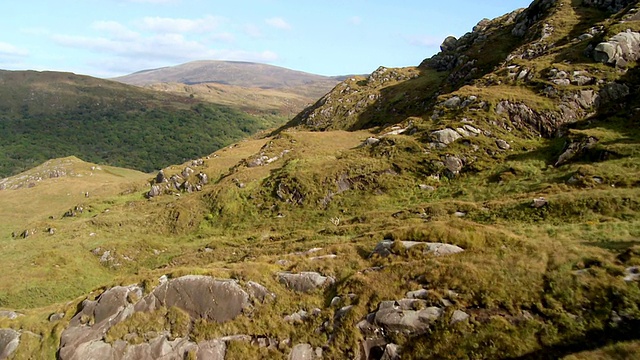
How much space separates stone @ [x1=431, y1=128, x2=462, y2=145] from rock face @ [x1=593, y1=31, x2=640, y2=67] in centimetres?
2304

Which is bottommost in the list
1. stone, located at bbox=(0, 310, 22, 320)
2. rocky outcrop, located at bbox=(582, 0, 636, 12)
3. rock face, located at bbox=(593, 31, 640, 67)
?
stone, located at bbox=(0, 310, 22, 320)

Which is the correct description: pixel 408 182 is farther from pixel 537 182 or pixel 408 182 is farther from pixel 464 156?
pixel 537 182

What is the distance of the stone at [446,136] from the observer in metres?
45.0

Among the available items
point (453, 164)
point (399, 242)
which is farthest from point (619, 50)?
point (399, 242)

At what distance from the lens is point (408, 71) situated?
380ft

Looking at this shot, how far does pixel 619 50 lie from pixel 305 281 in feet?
178

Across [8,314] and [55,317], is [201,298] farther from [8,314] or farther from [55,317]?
[8,314]

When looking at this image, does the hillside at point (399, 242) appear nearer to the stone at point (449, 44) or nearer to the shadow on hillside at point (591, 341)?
the shadow on hillside at point (591, 341)

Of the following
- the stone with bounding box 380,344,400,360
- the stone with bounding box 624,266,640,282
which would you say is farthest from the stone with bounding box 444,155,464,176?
the stone with bounding box 380,344,400,360

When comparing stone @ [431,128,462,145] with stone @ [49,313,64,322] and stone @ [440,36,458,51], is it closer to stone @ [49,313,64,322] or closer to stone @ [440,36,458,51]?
stone @ [49,313,64,322]

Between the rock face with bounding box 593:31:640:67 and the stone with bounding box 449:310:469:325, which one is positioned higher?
the rock face with bounding box 593:31:640:67

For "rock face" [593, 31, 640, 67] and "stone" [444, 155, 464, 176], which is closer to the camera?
"stone" [444, 155, 464, 176]

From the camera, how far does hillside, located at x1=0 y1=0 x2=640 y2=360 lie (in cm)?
1398

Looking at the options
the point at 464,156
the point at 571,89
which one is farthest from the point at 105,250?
the point at 571,89
